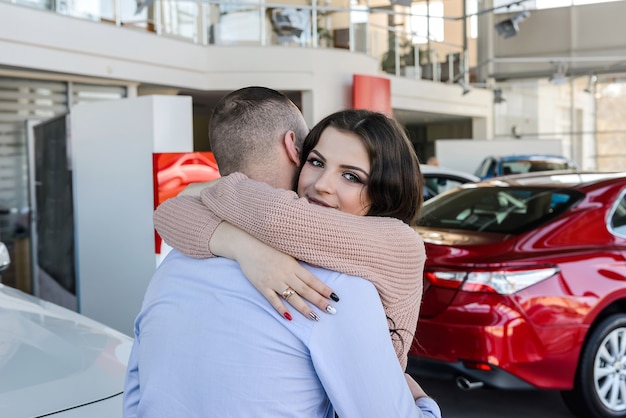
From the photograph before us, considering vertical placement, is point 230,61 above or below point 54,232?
above

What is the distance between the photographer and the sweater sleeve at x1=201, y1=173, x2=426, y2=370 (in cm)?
133

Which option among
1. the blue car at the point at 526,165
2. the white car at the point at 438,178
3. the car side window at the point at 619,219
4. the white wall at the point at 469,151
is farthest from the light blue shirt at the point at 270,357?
the white wall at the point at 469,151

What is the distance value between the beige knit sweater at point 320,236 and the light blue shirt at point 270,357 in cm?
4

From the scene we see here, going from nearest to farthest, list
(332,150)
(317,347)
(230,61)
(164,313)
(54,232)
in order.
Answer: (317,347)
(164,313)
(332,150)
(54,232)
(230,61)

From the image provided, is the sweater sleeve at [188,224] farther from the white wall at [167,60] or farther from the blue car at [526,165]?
the blue car at [526,165]

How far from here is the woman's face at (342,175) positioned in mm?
1530

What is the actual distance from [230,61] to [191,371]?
1337 cm

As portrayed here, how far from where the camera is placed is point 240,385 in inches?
51.8

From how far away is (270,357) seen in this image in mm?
1303

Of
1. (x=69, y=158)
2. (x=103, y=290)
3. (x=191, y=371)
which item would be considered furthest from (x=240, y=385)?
(x=69, y=158)

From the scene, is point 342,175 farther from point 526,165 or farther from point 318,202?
point 526,165

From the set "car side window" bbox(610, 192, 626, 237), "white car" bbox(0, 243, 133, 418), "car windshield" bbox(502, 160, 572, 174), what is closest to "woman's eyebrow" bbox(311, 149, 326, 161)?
"white car" bbox(0, 243, 133, 418)

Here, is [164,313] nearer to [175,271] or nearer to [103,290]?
[175,271]

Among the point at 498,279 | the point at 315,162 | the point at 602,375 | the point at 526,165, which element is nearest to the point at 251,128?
the point at 315,162
